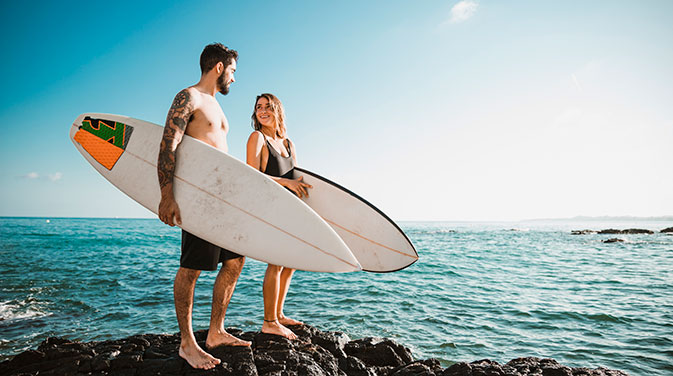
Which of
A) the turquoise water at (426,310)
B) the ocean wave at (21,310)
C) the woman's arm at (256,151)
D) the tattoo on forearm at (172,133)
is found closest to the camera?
the tattoo on forearm at (172,133)

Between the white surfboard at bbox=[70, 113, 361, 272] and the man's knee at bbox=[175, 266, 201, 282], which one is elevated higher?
the white surfboard at bbox=[70, 113, 361, 272]

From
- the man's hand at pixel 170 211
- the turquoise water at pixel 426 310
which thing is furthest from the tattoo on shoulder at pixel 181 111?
the turquoise water at pixel 426 310

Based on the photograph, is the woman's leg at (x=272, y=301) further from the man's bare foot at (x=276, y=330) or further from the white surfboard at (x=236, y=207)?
the white surfboard at (x=236, y=207)

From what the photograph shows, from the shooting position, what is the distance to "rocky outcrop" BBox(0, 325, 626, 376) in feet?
7.59

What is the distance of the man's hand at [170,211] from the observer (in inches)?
87.4

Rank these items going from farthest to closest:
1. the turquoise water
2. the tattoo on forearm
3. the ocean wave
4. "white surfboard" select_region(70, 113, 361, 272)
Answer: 1. the ocean wave
2. the turquoise water
3. "white surfboard" select_region(70, 113, 361, 272)
4. the tattoo on forearm

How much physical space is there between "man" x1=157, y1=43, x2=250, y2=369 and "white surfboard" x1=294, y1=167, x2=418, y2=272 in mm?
1188

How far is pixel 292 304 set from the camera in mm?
6004

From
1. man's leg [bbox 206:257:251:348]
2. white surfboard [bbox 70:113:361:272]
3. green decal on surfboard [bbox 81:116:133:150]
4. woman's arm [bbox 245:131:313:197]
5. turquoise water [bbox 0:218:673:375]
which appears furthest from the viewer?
turquoise water [bbox 0:218:673:375]

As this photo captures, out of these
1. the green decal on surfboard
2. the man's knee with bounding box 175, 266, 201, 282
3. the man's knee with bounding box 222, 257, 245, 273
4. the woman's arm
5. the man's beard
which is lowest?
the man's knee with bounding box 175, 266, 201, 282

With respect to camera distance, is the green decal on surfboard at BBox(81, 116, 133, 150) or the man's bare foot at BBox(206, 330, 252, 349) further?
the green decal on surfboard at BBox(81, 116, 133, 150)

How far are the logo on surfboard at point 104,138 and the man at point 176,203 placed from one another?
2.52 ft

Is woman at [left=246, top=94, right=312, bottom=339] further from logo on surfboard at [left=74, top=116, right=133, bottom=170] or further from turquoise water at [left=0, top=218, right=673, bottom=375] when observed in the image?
turquoise water at [left=0, top=218, right=673, bottom=375]

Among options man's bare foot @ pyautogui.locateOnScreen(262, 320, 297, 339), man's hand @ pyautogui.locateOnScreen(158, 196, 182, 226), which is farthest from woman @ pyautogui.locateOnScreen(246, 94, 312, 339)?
man's hand @ pyautogui.locateOnScreen(158, 196, 182, 226)
